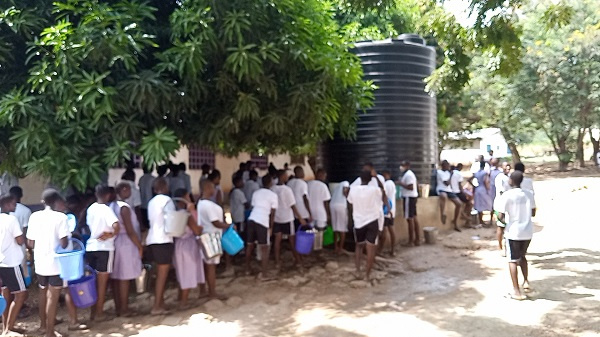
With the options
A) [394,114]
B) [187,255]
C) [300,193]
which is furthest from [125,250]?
[394,114]

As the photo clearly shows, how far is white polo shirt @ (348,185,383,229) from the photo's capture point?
698cm

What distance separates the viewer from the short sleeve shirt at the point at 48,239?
5.11 metres

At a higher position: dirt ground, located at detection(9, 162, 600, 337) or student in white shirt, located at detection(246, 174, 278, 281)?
student in white shirt, located at detection(246, 174, 278, 281)

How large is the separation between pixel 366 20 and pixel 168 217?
29.0 feet

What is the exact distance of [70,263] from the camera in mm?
5129

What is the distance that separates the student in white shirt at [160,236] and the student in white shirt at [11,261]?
125 cm

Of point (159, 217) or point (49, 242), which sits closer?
point (49, 242)

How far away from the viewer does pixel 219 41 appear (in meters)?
5.81

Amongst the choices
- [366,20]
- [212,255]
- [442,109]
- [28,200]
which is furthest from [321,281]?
[442,109]

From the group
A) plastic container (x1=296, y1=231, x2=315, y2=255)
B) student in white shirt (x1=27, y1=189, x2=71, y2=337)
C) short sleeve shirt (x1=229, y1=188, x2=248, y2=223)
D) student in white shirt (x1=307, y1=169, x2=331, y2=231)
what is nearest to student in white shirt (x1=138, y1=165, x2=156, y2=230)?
short sleeve shirt (x1=229, y1=188, x2=248, y2=223)

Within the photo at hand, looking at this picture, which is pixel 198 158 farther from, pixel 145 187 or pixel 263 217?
pixel 263 217

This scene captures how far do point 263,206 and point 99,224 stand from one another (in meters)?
2.24

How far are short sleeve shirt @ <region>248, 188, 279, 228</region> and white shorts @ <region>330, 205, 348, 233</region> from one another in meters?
1.59

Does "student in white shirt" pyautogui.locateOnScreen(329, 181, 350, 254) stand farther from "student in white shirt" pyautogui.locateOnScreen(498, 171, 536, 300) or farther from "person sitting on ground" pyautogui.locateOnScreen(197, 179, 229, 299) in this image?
"student in white shirt" pyautogui.locateOnScreen(498, 171, 536, 300)
